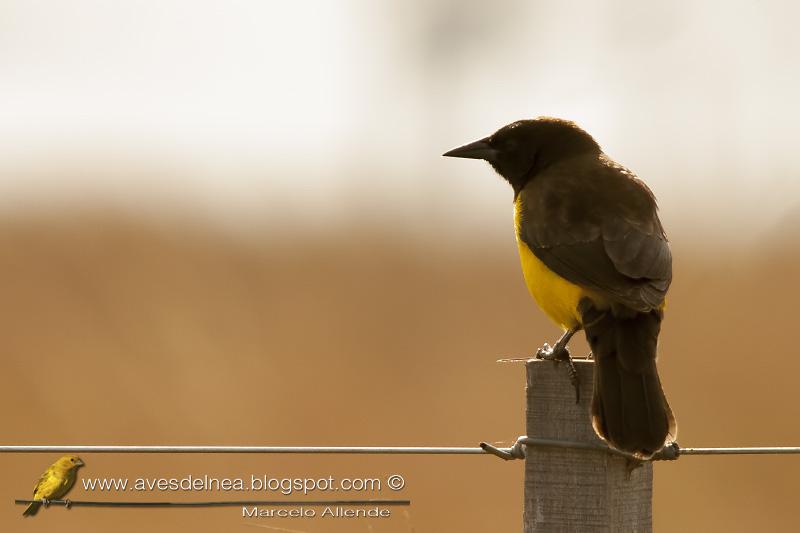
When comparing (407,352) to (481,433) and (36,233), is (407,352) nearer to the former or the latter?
(481,433)

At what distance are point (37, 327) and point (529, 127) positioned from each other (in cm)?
864

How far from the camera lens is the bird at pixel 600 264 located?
437 centimetres

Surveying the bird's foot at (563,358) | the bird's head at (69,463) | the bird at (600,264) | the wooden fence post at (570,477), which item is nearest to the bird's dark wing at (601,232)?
the bird at (600,264)

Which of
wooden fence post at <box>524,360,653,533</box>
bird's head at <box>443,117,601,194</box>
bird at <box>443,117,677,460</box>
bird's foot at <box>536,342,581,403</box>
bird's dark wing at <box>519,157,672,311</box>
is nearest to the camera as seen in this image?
wooden fence post at <box>524,360,653,533</box>

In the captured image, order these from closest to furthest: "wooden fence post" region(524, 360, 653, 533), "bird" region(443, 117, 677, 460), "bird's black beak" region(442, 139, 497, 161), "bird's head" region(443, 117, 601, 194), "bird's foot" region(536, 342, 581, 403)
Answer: "wooden fence post" region(524, 360, 653, 533), "bird's foot" region(536, 342, 581, 403), "bird" region(443, 117, 677, 460), "bird's head" region(443, 117, 601, 194), "bird's black beak" region(442, 139, 497, 161)

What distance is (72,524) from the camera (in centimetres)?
934

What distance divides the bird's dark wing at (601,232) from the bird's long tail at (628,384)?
9 centimetres

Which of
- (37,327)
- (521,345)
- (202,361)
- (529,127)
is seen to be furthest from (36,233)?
(529,127)

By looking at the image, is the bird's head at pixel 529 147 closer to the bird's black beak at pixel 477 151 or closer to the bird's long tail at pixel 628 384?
the bird's black beak at pixel 477 151

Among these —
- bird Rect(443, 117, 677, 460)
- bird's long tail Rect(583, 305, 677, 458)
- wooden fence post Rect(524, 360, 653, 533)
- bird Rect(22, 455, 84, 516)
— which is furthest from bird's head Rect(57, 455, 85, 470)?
wooden fence post Rect(524, 360, 653, 533)

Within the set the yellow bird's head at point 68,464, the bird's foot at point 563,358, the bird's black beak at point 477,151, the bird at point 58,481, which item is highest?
the bird's black beak at point 477,151

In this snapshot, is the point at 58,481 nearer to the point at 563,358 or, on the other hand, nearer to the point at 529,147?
the point at 563,358

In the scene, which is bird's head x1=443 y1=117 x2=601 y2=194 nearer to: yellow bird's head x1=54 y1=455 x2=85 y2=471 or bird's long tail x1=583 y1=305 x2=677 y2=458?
bird's long tail x1=583 y1=305 x2=677 y2=458

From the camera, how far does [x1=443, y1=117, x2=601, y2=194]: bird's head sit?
645 cm
